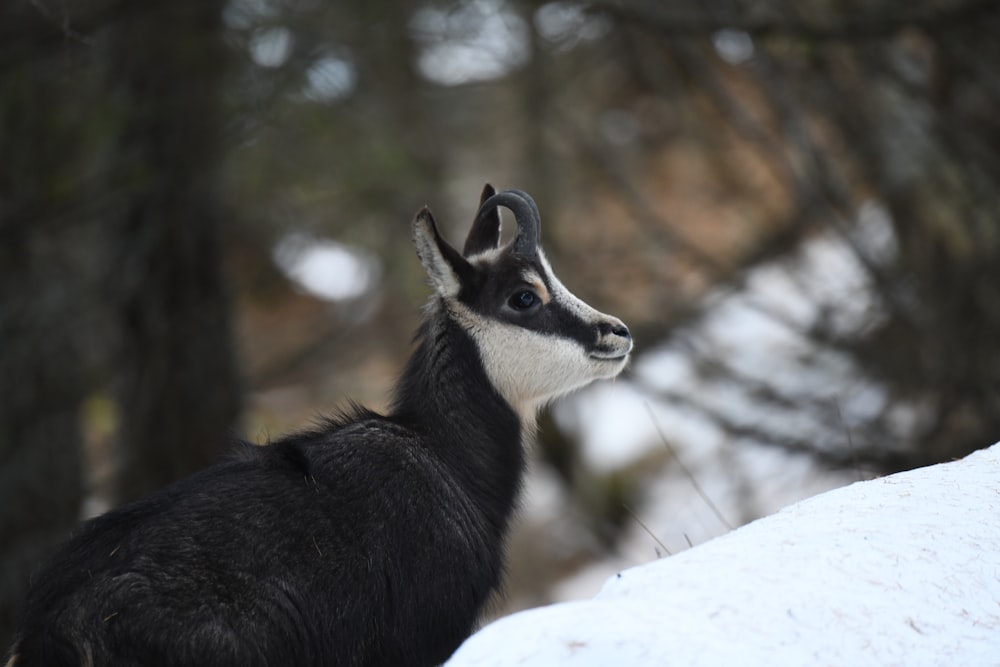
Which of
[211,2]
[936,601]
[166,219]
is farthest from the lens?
[166,219]

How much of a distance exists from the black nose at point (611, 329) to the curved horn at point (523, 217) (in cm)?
46

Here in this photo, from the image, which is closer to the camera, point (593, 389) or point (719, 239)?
point (593, 389)

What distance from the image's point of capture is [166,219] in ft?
28.9

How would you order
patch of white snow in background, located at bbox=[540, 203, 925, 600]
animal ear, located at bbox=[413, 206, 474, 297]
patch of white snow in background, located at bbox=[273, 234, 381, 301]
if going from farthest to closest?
patch of white snow in background, located at bbox=[273, 234, 381, 301]
patch of white snow in background, located at bbox=[540, 203, 925, 600]
animal ear, located at bbox=[413, 206, 474, 297]

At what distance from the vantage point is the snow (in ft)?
9.73

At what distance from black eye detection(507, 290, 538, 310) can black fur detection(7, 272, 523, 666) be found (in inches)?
23.2

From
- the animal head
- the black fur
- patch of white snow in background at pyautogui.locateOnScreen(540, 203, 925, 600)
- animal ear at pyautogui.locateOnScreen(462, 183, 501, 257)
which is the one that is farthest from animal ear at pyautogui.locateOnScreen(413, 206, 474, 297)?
patch of white snow in background at pyautogui.locateOnScreen(540, 203, 925, 600)

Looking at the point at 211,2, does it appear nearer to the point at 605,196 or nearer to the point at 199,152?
the point at 199,152

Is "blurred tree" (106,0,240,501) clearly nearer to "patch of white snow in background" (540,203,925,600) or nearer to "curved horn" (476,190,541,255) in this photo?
"patch of white snow in background" (540,203,925,600)

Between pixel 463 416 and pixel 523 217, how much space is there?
3.05 ft

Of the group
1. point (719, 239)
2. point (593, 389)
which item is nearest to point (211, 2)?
point (593, 389)

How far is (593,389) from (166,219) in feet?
24.6

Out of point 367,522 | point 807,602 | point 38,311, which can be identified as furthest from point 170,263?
point 807,602

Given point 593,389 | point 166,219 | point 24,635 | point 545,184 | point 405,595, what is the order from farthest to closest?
point 593,389
point 545,184
point 166,219
point 405,595
point 24,635
